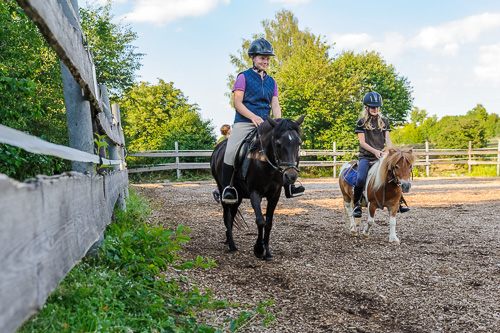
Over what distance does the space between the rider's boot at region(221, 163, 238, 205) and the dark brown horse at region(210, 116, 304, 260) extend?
0.12 meters

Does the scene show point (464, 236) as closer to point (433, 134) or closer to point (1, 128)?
point (1, 128)

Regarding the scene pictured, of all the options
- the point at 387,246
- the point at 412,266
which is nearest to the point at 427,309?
the point at 412,266

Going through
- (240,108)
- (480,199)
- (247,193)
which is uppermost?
(240,108)

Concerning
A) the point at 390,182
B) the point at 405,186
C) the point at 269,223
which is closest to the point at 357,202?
the point at 390,182

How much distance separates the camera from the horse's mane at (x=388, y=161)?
5.90 metres

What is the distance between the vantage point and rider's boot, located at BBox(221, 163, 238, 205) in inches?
210

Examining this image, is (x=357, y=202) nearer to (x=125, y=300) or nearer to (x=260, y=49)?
(x=260, y=49)

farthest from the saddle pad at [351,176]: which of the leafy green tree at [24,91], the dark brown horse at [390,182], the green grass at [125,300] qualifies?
the leafy green tree at [24,91]

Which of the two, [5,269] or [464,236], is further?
[464,236]

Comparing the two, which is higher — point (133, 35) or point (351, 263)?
point (133, 35)

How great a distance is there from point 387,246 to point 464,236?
1.61m

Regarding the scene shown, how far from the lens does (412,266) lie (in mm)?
4754

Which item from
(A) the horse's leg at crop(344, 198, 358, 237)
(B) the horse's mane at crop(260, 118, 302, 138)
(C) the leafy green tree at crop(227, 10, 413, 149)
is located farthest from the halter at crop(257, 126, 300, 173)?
(C) the leafy green tree at crop(227, 10, 413, 149)

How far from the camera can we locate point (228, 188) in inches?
212
